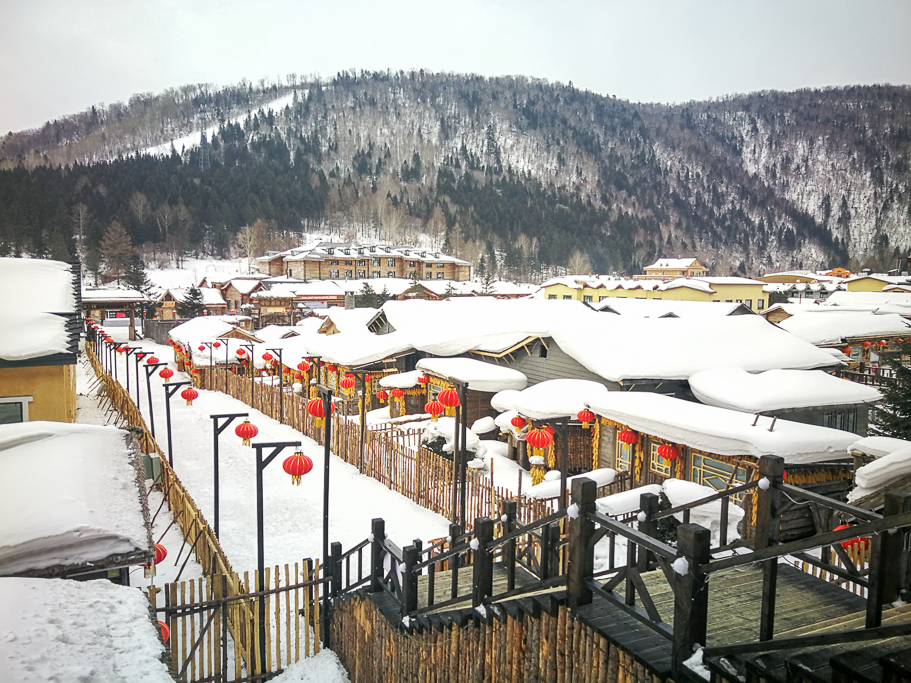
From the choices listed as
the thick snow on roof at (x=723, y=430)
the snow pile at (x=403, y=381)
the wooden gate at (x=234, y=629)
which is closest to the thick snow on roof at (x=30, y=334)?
the wooden gate at (x=234, y=629)

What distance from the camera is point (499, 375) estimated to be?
17.5 meters

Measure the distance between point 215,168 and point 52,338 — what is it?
4953 inches

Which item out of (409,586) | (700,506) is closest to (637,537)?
(409,586)

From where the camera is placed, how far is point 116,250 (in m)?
75.1

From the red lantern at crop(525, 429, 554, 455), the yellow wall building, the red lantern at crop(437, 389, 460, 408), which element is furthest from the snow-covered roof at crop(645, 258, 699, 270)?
the red lantern at crop(525, 429, 554, 455)

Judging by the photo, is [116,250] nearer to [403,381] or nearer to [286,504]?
[403,381]

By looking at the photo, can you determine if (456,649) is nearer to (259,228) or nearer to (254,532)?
(254,532)

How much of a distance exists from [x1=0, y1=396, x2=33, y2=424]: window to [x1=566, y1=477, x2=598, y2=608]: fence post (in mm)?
10460

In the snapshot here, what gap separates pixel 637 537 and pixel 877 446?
22.0 feet

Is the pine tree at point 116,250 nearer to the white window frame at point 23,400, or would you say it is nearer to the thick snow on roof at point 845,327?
the white window frame at point 23,400

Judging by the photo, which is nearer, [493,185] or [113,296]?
[113,296]

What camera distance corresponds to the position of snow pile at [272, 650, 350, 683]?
6.63 metres

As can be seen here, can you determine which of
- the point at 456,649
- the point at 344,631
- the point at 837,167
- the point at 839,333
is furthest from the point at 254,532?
the point at 839,333

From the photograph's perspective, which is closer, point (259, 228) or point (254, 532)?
point (254, 532)
